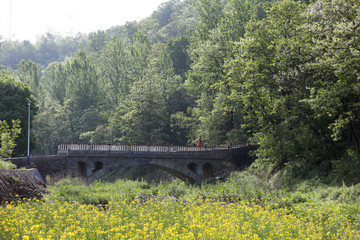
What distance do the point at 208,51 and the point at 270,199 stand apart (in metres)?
27.2

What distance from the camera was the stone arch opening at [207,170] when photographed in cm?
4303

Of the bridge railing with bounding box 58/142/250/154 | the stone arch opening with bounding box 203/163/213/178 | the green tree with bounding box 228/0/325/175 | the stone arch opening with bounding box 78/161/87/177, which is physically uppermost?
the green tree with bounding box 228/0/325/175

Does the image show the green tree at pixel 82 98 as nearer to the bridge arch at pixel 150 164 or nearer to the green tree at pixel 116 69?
the green tree at pixel 116 69

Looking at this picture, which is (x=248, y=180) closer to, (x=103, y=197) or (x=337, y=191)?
(x=337, y=191)

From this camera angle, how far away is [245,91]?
117ft

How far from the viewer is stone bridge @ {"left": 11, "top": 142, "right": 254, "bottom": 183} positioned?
34906 mm

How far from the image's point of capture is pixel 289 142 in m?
30.0

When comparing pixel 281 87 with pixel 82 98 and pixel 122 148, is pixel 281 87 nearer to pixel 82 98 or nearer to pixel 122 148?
pixel 122 148

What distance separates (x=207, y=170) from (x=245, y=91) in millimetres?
11844

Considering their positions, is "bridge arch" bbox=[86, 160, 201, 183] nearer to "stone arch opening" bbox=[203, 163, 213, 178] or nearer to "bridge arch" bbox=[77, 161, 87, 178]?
"bridge arch" bbox=[77, 161, 87, 178]

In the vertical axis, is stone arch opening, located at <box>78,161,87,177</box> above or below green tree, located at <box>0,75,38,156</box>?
below

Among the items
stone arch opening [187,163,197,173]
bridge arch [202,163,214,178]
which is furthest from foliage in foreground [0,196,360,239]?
bridge arch [202,163,214,178]

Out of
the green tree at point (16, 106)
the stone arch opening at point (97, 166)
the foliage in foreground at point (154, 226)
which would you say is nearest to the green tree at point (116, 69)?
the green tree at point (16, 106)

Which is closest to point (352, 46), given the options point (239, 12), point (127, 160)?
point (127, 160)
